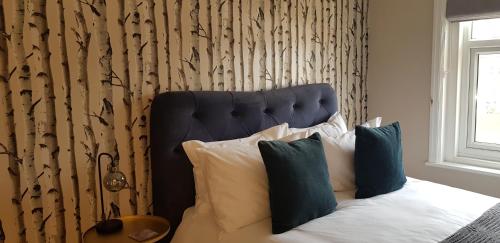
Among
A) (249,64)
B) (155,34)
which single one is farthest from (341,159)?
(155,34)

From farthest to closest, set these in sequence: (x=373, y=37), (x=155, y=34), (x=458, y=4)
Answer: (x=373, y=37)
(x=458, y=4)
(x=155, y=34)

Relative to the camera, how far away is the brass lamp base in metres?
1.59

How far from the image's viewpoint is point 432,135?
2857 millimetres

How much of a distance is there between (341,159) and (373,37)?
159 cm

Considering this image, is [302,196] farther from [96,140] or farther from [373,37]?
[373,37]

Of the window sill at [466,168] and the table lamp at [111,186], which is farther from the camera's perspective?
the window sill at [466,168]

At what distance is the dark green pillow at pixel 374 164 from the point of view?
1936 millimetres

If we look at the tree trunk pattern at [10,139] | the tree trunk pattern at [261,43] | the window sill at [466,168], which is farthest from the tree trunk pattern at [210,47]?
the window sill at [466,168]

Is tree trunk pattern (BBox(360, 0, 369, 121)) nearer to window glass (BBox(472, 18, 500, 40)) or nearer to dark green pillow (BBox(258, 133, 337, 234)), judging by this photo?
window glass (BBox(472, 18, 500, 40))

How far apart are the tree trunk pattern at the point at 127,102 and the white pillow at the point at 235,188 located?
38 cm

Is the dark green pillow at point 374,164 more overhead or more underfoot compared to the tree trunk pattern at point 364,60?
more underfoot

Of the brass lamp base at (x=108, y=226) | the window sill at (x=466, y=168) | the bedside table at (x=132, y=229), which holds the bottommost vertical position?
the bedside table at (x=132, y=229)

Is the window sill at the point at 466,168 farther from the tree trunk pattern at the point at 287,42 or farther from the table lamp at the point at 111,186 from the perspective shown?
the table lamp at the point at 111,186

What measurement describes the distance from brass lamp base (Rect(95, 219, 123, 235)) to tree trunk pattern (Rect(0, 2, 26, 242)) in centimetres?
29
